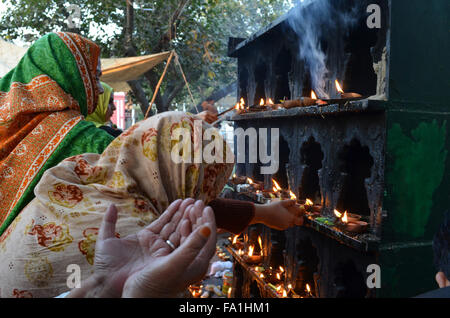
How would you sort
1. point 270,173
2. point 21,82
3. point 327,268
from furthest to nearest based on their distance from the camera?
1. point 270,173
2. point 327,268
3. point 21,82

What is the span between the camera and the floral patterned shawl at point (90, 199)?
135 centimetres

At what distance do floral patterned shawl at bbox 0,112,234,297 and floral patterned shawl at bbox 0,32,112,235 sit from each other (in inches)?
12.6

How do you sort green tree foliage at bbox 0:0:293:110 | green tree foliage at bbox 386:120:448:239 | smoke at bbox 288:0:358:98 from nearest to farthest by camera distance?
green tree foliage at bbox 386:120:448:239 → smoke at bbox 288:0:358:98 → green tree foliage at bbox 0:0:293:110

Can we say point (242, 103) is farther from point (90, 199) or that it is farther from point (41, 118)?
point (90, 199)

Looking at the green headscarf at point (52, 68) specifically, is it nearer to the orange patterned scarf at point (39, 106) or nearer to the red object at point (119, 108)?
the orange patterned scarf at point (39, 106)

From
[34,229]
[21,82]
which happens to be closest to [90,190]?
[34,229]

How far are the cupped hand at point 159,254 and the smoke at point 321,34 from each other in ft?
6.54

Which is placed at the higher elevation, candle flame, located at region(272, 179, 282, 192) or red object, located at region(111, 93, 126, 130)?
red object, located at region(111, 93, 126, 130)

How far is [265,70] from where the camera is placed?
418cm

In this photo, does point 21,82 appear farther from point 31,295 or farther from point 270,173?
point 270,173

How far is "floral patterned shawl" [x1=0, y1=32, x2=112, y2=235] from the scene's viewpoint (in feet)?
5.98

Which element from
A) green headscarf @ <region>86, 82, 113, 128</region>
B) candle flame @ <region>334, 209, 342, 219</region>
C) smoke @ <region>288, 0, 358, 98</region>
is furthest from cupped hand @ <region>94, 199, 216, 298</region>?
green headscarf @ <region>86, 82, 113, 128</region>

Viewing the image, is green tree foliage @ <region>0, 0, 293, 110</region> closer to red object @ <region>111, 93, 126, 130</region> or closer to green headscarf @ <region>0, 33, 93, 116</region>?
red object @ <region>111, 93, 126, 130</region>
